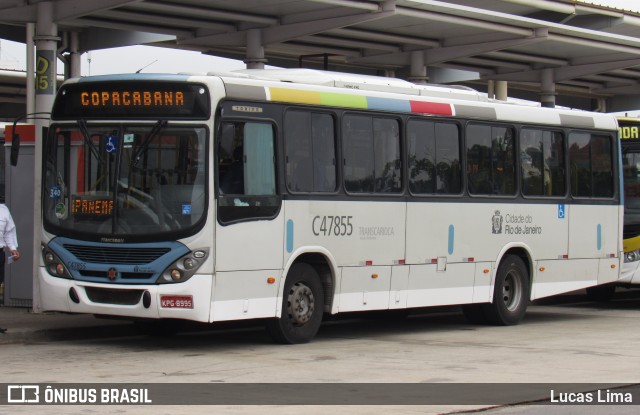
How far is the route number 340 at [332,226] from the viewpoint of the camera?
48.5 ft

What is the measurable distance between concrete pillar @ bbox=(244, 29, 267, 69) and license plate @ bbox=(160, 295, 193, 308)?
981cm

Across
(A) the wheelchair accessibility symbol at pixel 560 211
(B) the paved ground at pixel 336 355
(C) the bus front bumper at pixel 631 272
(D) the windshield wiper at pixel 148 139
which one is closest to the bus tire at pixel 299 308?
(B) the paved ground at pixel 336 355

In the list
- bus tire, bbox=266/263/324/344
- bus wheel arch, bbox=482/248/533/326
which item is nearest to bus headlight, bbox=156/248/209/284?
bus tire, bbox=266/263/324/344

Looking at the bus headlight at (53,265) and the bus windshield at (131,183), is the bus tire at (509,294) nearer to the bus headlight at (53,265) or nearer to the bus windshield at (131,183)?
the bus windshield at (131,183)

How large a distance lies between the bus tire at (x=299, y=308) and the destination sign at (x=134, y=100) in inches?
88.7

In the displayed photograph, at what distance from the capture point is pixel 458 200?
668 inches

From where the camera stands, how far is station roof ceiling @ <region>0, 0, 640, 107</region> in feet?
68.4

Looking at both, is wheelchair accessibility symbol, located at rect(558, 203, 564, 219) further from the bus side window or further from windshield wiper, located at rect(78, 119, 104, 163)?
windshield wiper, located at rect(78, 119, 104, 163)

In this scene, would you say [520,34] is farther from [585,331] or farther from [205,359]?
[205,359]

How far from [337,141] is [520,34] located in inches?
391

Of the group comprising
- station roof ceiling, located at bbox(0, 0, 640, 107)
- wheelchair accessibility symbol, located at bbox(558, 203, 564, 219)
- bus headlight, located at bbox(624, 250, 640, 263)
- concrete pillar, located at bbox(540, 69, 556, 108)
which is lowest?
bus headlight, located at bbox(624, 250, 640, 263)

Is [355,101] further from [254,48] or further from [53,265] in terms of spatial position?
[254,48]

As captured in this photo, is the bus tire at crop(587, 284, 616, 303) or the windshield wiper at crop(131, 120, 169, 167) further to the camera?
the bus tire at crop(587, 284, 616, 303)

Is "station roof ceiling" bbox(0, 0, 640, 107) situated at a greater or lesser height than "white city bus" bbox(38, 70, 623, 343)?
greater
